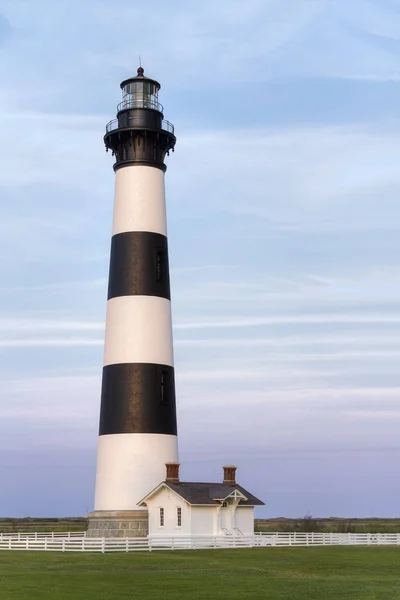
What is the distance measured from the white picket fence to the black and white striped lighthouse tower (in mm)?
2431

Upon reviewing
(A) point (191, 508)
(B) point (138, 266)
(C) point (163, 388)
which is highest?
(B) point (138, 266)

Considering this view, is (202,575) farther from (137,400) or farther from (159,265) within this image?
A: (159,265)

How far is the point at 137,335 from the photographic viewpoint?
4469 cm

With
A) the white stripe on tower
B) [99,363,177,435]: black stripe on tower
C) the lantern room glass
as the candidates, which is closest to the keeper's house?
the white stripe on tower

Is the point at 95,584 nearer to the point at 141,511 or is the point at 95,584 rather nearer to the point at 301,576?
the point at 301,576

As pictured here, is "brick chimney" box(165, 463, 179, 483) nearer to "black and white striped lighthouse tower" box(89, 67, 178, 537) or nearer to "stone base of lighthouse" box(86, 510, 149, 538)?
"black and white striped lighthouse tower" box(89, 67, 178, 537)

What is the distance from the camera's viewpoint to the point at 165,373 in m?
45.0

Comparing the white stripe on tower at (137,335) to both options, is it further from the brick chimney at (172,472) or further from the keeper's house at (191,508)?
the keeper's house at (191,508)

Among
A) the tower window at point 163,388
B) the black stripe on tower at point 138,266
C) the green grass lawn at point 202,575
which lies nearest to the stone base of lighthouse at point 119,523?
the green grass lawn at point 202,575

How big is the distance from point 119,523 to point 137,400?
5873 millimetres

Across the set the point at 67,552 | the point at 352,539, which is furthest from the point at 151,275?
the point at 352,539

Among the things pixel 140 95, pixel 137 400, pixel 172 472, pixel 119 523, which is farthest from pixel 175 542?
pixel 140 95

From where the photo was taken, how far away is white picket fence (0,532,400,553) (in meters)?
40.7

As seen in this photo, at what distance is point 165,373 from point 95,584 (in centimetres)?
1885
